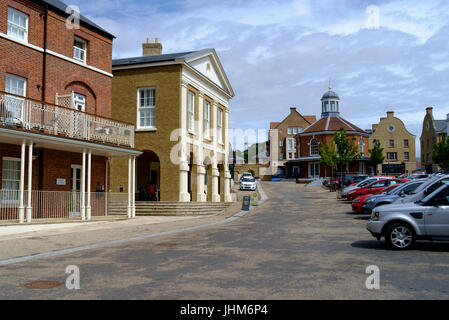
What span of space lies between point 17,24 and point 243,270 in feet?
51.6

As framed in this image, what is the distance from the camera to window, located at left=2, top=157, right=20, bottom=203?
684 inches

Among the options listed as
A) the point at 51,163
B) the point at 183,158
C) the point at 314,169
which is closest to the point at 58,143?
the point at 51,163

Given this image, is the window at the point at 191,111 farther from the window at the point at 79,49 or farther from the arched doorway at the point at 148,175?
the window at the point at 79,49

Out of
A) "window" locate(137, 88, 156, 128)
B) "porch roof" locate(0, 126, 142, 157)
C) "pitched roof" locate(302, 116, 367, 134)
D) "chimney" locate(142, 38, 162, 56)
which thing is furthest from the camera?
"pitched roof" locate(302, 116, 367, 134)

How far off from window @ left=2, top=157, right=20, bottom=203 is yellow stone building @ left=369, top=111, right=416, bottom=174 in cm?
6847

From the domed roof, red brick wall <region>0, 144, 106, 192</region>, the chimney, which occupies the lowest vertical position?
red brick wall <region>0, 144, 106, 192</region>

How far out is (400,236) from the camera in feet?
33.4

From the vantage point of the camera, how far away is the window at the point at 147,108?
26734 mm

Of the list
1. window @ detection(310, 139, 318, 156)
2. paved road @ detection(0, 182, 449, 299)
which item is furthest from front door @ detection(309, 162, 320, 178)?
paved road @ detection(0, 182, 449, 299)

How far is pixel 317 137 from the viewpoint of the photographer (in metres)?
64.7

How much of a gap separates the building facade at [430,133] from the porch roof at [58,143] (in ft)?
207

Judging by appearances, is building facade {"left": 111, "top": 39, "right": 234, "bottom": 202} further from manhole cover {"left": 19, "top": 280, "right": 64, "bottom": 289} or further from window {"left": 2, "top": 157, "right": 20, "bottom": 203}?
manhole cover {"left": 19, "top": 280, "right": 64, "bottom": 289}

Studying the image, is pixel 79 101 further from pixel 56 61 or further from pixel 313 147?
pixel 313 147
